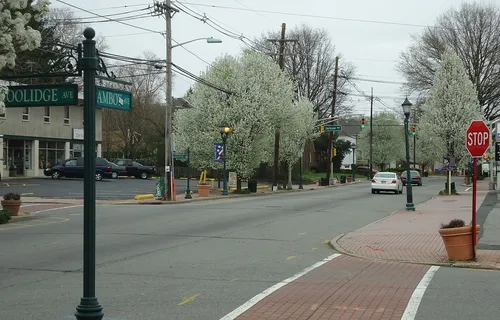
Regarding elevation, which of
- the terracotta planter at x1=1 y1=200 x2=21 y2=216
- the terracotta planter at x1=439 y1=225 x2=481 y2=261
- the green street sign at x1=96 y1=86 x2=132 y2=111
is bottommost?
the terracotta planter at x1=439 y1=225 x2=481 y2=261

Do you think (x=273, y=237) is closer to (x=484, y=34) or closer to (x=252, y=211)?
(x=252, y=211)

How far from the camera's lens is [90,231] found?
556 centimetres

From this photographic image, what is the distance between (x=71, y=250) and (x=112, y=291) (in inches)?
195

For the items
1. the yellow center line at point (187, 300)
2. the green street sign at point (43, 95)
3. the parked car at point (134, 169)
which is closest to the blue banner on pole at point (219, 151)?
the parked car at point (134, 169)

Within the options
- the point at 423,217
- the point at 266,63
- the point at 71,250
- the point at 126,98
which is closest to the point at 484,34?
the point at 266,63

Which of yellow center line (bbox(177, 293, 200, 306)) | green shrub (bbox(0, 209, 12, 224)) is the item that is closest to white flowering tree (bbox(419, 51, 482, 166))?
green shrub (bbox(0, 209, 12, 224))

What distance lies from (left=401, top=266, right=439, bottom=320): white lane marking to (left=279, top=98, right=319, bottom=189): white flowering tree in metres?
33.8

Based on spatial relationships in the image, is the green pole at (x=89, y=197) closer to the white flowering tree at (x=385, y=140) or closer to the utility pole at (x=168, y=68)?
the utility pole at (x=168, y=68)

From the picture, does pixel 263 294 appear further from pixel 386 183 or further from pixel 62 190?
pixel 386 183

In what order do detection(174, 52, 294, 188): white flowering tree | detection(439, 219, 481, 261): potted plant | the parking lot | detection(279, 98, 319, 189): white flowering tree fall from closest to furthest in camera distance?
detection(439, 219, 481, 261): potted plant
the parking lot
detection(174, 52, 294, 188): white flowering tree
detection(279, 98, 319, 189): white flowering tree

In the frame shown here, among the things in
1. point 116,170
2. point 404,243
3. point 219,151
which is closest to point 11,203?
point 404,243

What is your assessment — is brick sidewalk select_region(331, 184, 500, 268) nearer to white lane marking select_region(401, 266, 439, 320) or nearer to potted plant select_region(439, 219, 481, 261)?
potted plant select_region(439, 219, 481, 261)

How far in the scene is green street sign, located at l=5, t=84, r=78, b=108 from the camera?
6551 millimetres

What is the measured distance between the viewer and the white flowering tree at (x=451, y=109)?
1561 inches
